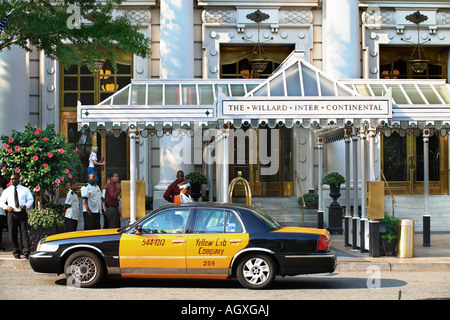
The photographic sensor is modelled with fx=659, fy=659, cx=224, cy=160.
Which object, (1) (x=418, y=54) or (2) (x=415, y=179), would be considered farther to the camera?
(1) (x=418, y=54)

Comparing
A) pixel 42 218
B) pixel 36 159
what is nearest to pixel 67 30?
pixel 36 159

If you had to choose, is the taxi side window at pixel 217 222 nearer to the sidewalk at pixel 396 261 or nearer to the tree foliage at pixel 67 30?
the sidewalk at pixel 396 261

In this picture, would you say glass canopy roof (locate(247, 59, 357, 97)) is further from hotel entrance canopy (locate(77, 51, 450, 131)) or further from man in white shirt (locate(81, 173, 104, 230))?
man in white shirt (locate(81, 173, 104, 230))

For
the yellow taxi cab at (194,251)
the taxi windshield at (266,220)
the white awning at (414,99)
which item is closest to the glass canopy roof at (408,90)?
the white awning at (414,99)

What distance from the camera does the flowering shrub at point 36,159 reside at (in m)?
15.3

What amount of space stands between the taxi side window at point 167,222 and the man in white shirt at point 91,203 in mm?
5015

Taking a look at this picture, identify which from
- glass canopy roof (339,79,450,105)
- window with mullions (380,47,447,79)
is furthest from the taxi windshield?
window with mullions (380,47,447,79)

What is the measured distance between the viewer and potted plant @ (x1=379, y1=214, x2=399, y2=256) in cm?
1487

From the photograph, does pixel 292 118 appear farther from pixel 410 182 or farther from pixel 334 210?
pixel 410 182

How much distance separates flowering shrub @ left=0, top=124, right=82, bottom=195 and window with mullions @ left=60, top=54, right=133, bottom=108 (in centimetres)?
728

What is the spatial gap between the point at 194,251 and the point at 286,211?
10.3 m

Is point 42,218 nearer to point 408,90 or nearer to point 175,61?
point 175,61

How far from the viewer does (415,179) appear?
→ 2356 cm
